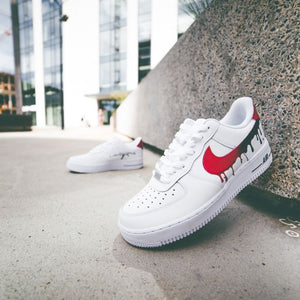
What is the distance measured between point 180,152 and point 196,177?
0.37 ft

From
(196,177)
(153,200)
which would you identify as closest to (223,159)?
(196,177)

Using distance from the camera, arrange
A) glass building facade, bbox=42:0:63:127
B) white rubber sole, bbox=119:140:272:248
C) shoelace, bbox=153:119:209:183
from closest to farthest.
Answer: white rubber sole, bbox=119:140:272:248
shoelace, bbox=153:119:209:183
glass building facade, bbox=42:0:63:127

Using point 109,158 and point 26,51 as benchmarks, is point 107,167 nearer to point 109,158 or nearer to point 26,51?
point 109,158

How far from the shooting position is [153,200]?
2.36ft

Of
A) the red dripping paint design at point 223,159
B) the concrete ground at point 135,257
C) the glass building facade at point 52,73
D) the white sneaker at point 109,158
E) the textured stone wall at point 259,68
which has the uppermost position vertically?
the glass building facade at point 52,73

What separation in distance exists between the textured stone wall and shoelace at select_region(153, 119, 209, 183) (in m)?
0.35

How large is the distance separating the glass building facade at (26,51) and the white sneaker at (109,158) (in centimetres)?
1575

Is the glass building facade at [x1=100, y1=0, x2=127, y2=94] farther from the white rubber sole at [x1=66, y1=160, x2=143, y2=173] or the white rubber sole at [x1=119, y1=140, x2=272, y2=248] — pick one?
the white rubber sole at [x1=119, y1=140, x2=272, y2=248]

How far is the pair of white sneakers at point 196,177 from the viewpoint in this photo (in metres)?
0.68

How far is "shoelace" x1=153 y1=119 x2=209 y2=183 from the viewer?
0.76 m

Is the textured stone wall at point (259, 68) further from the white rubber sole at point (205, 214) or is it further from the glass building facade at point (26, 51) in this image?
the glass building facade at point (26, 51)

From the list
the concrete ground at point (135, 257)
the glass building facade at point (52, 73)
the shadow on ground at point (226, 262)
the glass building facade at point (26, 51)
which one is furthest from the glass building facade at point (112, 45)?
the shadow on ground at point (226, 262)

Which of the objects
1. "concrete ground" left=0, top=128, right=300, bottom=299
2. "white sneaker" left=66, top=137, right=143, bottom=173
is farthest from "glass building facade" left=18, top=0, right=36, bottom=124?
"concrete ground" left=0, top=128, right=300, bottom=299

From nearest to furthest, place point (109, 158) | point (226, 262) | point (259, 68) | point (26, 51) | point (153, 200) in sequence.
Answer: point (226, 262), point (153, 200), point (259, 68), point (109, 158), point (26, 51)
